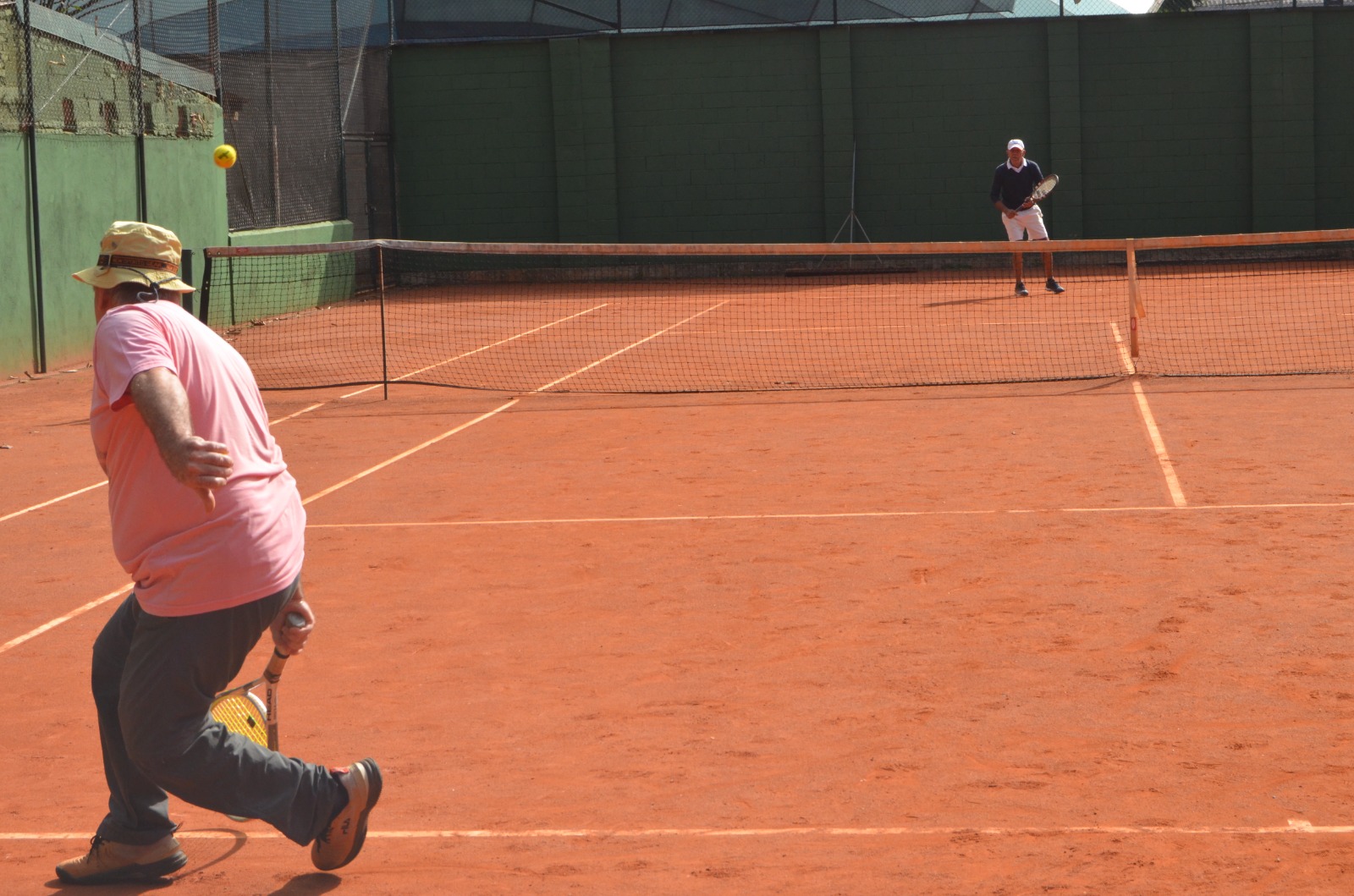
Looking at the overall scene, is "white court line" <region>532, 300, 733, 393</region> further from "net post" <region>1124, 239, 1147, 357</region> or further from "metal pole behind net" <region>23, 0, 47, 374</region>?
"metal pole behind net" <region>23, 0, 47, 374</region>

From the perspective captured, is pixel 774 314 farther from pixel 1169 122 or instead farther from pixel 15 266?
pixel 1169 122

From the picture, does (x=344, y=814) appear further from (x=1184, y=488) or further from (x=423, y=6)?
(x=423, y=6)

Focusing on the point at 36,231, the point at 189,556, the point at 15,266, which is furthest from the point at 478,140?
the point at 189,556

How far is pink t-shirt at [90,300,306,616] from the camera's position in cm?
349

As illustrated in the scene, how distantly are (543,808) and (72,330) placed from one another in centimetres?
1330

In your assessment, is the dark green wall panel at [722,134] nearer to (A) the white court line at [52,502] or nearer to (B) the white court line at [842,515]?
(A) the white court line at [52,502]

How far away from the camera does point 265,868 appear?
400cm

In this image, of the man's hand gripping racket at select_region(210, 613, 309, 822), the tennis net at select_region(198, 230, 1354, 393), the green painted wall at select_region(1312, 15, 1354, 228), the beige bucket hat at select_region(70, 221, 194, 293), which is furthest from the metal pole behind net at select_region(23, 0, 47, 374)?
the green painted wall at select_region(1312, 15, 1354, 228)

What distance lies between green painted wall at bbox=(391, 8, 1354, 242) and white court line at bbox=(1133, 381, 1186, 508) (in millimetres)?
13874

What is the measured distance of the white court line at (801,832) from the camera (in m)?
3.97

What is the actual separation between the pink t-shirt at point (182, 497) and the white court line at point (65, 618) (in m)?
2.88

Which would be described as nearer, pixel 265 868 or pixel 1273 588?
pixel 265 868

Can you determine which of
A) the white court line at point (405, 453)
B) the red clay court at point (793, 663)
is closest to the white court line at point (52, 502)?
the red clay court at point (793, 663)

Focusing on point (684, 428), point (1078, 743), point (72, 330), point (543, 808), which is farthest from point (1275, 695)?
point (72, 330)
